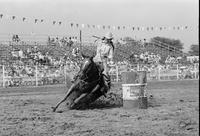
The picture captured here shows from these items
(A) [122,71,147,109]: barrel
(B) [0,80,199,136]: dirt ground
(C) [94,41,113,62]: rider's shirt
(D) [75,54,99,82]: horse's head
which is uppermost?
(C) [94,41,113,62]: rider's shirt

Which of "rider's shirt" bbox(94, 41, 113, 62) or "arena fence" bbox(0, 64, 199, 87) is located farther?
"arena fence" bbox(0, 64, 199, 87)

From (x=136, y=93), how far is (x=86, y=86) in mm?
1144

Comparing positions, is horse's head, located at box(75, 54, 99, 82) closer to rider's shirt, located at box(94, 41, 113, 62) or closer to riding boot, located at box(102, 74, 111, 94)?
riding boot, located at box(102, 74, 111, 94)

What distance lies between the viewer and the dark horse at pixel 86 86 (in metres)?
10.4

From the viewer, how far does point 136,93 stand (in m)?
10.6

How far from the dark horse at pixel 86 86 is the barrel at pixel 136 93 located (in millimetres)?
661

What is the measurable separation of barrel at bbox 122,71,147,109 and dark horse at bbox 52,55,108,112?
2.17 ft

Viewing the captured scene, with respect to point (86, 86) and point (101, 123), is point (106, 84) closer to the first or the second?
point (86, 86)

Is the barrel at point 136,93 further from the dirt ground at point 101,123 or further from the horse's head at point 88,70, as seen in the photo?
the horse's head at point 88,70

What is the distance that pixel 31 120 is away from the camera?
27.6 feet

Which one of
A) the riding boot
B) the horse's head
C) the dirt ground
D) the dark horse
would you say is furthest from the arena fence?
the dirt ground

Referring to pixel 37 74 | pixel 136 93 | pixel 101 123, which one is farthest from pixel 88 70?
pixel 37 74

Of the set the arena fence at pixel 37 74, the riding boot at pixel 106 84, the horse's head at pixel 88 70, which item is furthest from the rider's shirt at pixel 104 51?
the arena fence at pixel 37 74

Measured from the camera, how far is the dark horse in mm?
10391
